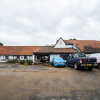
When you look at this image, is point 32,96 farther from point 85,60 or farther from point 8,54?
point 8,54

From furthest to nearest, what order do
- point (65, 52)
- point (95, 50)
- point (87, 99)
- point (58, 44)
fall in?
point (58, 44), point (95, 50), point (65, 52), point (87, 99)

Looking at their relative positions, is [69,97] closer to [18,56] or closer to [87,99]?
[87,99]

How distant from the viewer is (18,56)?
21922 millimetres

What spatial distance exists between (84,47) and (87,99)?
18962 mm

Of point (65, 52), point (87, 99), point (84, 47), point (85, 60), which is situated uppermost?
point (84, 47)

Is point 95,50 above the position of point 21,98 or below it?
above

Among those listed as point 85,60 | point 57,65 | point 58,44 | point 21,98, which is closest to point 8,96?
point 21,98

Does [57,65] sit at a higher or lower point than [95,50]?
lower

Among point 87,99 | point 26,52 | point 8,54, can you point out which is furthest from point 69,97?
point 8,54

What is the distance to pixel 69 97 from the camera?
324 centimetres

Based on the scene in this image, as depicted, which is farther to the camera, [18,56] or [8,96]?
[18,56]

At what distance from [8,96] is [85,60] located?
26.1ft

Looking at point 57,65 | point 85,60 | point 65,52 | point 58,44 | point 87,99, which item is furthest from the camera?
point 58,44

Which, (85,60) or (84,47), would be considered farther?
(84,47)
